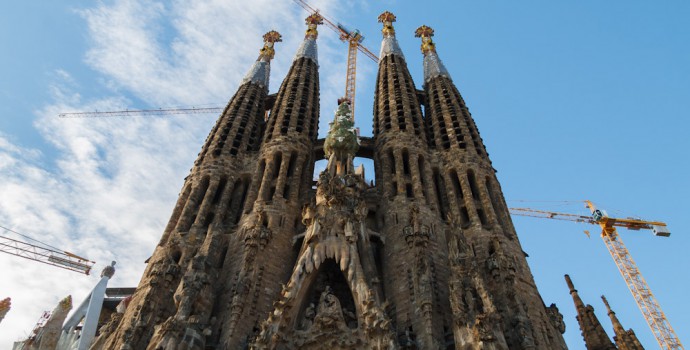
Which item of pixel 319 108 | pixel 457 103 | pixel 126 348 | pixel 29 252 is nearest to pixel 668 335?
pixel 457 103

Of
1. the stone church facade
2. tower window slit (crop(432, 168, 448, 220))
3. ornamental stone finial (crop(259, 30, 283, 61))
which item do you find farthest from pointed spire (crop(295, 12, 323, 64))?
tower window slit (crop(432, 168, 448, 220))

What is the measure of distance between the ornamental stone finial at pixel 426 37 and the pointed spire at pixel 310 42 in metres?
8.35

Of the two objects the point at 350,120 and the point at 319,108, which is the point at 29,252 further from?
the point at 350,120

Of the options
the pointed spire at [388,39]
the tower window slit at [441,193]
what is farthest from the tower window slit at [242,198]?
the pointed spire at [388,39]

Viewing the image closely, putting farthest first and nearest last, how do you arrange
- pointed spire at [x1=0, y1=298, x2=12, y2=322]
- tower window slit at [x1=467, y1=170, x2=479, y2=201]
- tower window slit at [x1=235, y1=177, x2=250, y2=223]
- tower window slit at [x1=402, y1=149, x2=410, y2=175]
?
pointed spire at [x1=0, y1=298, x2=12, y2=322] → tower window slit at [x1=402, y1=149, x2=410, y2=175] → tower window slit at [x1=467, y1=170, x2=479, y2=201] → tower window slit at [x1=235, y1=177, x2=250, y2=223]

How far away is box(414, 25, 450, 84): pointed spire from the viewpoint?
3809cm

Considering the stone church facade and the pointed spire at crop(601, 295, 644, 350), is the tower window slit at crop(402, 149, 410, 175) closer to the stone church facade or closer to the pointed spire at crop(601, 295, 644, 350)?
the stone church facade

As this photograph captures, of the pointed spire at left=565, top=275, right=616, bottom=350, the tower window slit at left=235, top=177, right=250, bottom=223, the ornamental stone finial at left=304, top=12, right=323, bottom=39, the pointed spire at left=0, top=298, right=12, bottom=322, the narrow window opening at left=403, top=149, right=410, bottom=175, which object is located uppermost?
the ornamental stone finial at left=304, top=12, right=323, bottom=39

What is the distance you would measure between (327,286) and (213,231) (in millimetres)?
6569

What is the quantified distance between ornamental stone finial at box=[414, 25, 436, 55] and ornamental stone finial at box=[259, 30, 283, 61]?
1147 cm

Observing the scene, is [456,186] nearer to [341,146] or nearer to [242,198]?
[341,146]

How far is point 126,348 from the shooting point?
18469mm

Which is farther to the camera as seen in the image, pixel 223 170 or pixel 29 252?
pixel 29 252

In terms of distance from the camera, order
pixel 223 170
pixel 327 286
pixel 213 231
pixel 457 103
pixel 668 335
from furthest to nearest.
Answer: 1. pixel 668 335
2. pixel 457 103
3. pixel 223 170
4. pixel 213 231
5. pixel 327 286
